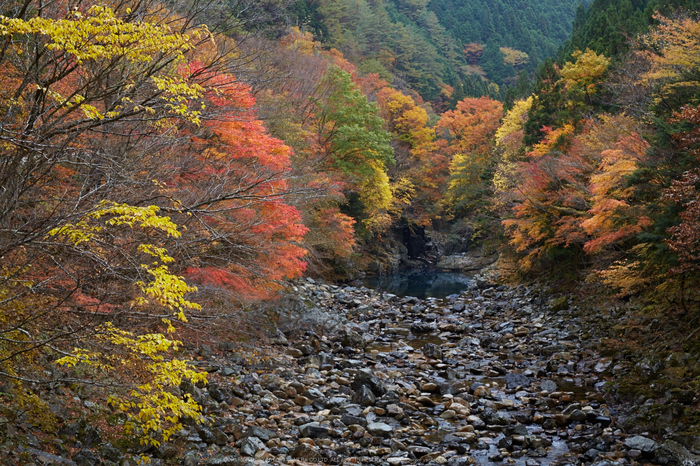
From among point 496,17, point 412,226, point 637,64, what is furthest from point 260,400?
point 496,17

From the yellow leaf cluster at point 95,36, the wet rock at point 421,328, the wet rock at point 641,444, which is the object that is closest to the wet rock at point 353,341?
the wet rock at point 421,328

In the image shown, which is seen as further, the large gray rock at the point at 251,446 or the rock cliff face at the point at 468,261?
the rock cliff face at the point at 468,261

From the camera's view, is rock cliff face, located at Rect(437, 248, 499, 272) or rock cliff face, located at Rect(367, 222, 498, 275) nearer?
rock cliff face, located at Rect(437, 248, 499, 272)

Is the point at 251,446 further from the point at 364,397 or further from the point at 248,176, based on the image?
the point at 248,176

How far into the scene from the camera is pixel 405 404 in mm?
10625

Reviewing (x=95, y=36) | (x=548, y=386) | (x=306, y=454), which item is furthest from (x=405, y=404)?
(x=95, y=36)

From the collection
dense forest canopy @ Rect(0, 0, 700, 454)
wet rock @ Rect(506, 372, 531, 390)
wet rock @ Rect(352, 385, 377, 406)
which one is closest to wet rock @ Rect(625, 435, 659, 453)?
wet rock @ Rect(506, 372, 531, 390)

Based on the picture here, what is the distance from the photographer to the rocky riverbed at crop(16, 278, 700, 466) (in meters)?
7.82

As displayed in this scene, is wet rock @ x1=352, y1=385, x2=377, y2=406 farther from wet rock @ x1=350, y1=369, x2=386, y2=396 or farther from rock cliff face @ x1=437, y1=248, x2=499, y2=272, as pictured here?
rock cliff face @ x1=437, y1=248, x2=499, y2=272

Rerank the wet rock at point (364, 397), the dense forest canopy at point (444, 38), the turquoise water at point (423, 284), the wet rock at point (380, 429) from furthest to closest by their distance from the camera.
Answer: the dense forest canopy at point (444, 38), the turquoise water at point (423, 284), the wet rock at point (364, 397), the wet rock at point (380, 429)

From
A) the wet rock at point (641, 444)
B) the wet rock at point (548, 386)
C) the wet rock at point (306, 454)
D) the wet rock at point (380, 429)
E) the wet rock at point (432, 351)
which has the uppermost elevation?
the wet rock at point (641, 444)

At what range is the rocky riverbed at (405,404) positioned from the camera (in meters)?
7.82

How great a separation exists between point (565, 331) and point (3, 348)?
49.4ft

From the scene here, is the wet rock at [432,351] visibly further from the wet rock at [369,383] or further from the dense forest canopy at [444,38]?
the dense forest canopy at [444,38]
